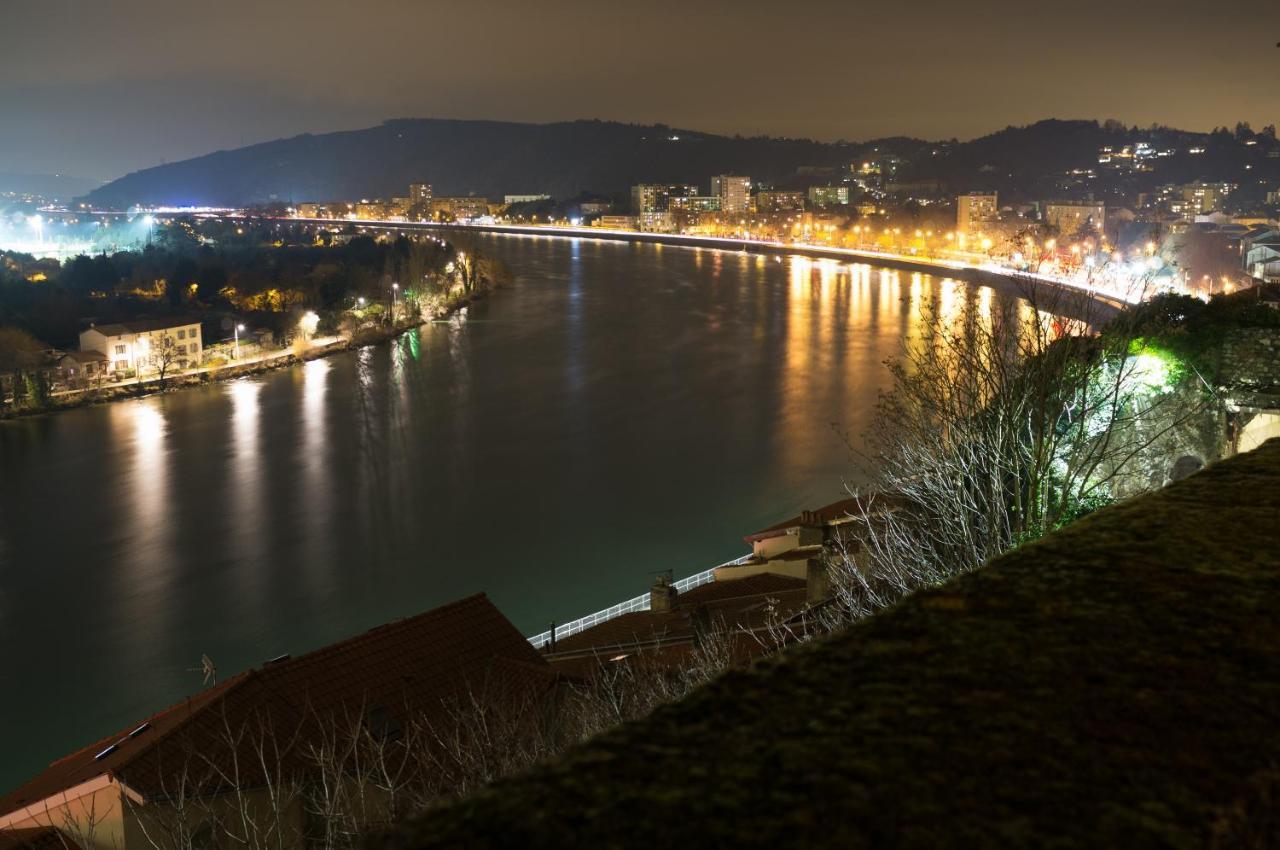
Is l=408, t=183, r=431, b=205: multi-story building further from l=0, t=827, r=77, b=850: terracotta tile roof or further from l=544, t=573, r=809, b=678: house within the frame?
l=0, t=827, r=77, b=850: terracotta tile roof

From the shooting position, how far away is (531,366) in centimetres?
1216

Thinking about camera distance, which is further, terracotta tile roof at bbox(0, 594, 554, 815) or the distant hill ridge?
the distant hill ridge

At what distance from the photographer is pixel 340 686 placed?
2549 millimetres

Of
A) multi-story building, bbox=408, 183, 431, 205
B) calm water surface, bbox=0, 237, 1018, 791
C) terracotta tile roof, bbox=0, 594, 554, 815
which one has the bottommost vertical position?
calm water surface, bbox=0, 237, 1018, 791

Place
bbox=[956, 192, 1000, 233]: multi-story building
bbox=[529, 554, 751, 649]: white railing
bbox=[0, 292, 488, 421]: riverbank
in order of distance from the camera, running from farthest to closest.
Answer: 1. bbox=[956, 192, 1000, 233]: multi-story building
2. bbox=[0, 292, 488, 421]: riverbank
3. bbox=[529, 554, 751, 649]: white railing

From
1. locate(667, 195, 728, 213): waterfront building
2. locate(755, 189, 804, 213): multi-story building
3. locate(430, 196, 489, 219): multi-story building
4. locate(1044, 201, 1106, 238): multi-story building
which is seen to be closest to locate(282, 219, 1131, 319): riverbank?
locate(430, 196, 489, 219): multi-story building

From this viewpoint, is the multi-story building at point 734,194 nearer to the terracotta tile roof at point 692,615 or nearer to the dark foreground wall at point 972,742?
the terracotta tile roof at point 692,615

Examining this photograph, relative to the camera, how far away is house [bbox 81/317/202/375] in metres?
12.1

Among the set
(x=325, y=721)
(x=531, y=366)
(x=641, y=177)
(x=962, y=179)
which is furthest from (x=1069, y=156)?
(x=325, y=721)

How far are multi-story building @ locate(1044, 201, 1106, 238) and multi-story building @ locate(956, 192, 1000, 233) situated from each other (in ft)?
5.22

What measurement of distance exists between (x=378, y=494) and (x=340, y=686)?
4.99m

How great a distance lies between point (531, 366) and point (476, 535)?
5718 millimetres

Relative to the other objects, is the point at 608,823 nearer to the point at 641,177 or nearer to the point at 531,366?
the point at 531,366

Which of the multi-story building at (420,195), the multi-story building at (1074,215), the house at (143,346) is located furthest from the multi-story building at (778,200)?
the house at (143,346)
